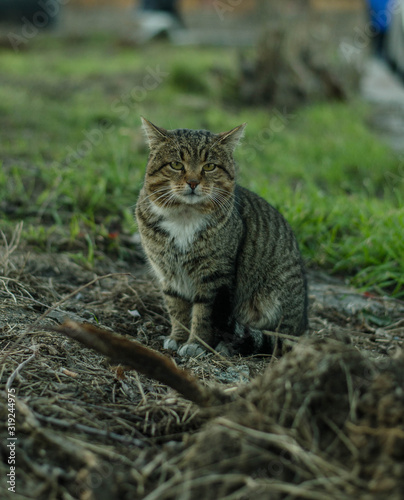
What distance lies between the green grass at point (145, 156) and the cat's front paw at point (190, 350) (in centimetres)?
113

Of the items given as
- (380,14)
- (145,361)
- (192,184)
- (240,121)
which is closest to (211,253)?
(192,184)

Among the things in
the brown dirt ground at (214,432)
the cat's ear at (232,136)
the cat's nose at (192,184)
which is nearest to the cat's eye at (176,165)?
the cat's nose at (192,184)

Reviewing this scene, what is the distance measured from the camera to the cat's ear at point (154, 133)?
10.5 feet

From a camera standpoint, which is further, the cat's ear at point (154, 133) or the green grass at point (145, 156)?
the green grass at point (145, 156)

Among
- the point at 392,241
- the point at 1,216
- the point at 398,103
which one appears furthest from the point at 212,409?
the point at 398,103

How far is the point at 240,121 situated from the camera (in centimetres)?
737

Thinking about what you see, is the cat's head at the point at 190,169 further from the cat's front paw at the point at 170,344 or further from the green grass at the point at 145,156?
the green grass at the point at 145,156

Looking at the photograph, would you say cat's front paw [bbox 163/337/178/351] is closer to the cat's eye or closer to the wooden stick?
the cat's eye

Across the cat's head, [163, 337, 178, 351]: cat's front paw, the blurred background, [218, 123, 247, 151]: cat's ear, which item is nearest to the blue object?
the blurred background

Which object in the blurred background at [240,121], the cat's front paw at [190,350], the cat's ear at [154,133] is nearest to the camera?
the cat's front paw at [190,350]

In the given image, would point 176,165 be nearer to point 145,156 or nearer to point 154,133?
point 154,133

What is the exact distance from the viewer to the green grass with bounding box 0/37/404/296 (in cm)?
425

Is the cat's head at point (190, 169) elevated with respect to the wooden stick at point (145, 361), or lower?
elevated

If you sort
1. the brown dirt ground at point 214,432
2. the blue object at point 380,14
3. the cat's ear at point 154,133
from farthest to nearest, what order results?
the blue object at point 380,14
the cat's ear at point 154,133
the brown dirt ground at point 214,432
